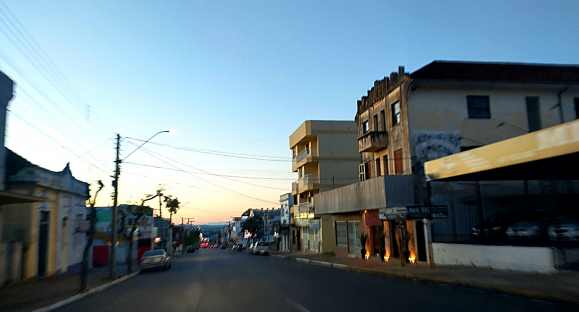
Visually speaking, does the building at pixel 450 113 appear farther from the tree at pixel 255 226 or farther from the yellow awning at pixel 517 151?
the tree at pixel 255 226

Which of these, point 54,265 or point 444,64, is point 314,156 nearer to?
point 444,64

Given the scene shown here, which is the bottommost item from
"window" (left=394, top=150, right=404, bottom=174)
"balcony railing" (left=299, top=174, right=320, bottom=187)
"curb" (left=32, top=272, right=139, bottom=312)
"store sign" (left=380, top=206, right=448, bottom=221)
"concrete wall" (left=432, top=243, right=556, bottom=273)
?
"curb" (left=32, top=272, right=139, bottom=312)

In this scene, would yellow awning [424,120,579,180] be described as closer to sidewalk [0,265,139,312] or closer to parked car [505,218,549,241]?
parked car [505,218,549,241]

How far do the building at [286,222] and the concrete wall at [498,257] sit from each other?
128 ft

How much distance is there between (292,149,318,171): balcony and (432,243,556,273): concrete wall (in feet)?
89.7

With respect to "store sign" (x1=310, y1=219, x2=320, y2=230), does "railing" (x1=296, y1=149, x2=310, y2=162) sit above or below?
above

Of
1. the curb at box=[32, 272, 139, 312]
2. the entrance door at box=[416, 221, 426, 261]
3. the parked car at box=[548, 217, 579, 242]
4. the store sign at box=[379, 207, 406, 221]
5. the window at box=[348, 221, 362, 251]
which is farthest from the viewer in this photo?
the window at box=[348, 221, 362, 251]

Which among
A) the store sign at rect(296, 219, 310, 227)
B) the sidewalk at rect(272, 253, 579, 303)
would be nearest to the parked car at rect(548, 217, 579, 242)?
the sidewalk at rect(272, 253, 579, 303)

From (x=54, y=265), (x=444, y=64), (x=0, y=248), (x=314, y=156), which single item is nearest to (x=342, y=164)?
(x=314, y=156)

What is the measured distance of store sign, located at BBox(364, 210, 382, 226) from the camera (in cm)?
2814

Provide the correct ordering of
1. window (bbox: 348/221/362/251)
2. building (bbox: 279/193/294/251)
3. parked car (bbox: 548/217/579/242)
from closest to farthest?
parked car (bbox: 548/217/579/242), window (bbox: 348/221/362/251), building (bbox: 279/193/294/251)

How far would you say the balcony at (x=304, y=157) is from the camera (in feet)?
159

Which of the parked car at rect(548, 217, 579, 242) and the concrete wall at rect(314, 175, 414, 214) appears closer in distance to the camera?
the parked car at rect(548, 217, 579, 242)

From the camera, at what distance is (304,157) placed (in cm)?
5069
